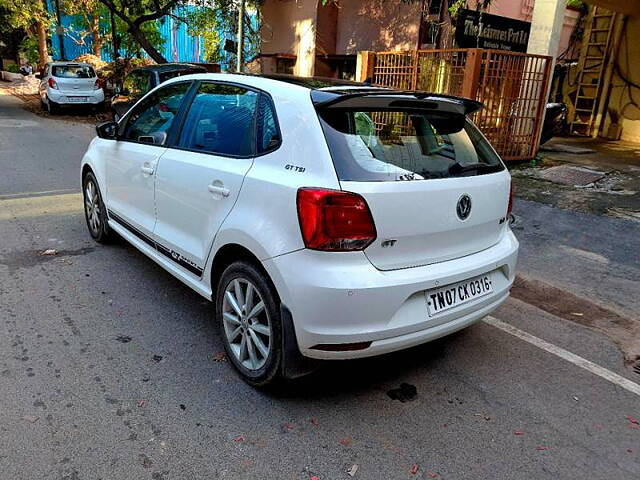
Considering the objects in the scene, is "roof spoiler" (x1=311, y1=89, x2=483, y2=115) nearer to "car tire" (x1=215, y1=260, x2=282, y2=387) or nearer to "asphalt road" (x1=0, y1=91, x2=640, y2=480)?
"car tire" (x1=215, y1=260, x2=282, y2=387)

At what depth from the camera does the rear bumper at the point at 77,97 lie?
16.5m

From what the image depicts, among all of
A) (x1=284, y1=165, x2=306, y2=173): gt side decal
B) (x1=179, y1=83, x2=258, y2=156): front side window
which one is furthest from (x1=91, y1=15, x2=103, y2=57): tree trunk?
(x1=284, y1=165, x2=306, y2=173): gt side decal

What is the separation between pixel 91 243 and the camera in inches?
214

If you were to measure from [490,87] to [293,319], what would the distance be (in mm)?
7447

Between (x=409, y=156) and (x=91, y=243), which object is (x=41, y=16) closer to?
(x=91, y=243)

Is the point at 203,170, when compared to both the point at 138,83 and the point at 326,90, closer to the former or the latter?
the point at 326,90

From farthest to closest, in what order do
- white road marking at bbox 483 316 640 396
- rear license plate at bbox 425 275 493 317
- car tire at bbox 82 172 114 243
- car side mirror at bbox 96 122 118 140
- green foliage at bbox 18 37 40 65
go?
green foliage at bbox 18 37 40 65, car tire at bbox 82 172 114 243, car side mirror at bbox 96 122 118 140, white road marking at bbox 483 316 640 396, rear license plate at bbox 425 275 493 317

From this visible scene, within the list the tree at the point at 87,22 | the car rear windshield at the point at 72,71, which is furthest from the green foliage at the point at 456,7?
the tree at the point at 87,22

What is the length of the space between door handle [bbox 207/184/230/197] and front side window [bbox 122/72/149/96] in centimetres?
1073

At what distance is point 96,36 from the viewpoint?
2525cm

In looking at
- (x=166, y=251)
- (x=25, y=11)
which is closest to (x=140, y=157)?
(x=166, y=251)

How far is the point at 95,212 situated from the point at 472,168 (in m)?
3.93

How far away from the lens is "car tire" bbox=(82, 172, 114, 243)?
16.9 ft

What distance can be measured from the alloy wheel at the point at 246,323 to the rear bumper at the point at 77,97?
16.2m
